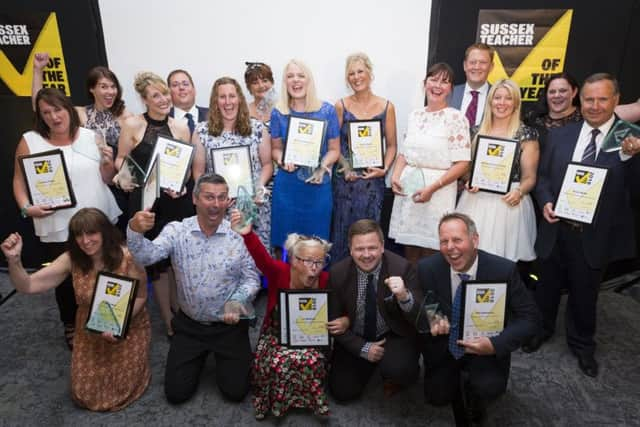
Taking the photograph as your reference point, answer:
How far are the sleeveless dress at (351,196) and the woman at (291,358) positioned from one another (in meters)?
0.95

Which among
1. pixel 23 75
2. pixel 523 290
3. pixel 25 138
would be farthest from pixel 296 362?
pixel 23 75

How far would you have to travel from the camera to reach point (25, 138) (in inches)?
125

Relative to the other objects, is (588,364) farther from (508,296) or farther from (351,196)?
(351,196)

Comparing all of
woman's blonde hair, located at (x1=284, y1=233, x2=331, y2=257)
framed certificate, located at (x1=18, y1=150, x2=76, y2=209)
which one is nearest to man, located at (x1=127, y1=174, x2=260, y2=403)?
woman's blonde hair, located at (x1=284, y1=233, x2=331, y2=257)

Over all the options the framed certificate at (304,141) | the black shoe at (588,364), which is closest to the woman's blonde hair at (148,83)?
the framed certificate at (304,141)

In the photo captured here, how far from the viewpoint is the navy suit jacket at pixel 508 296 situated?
2514mm

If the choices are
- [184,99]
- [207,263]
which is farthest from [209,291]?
[184,99]

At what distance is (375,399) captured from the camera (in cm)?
288

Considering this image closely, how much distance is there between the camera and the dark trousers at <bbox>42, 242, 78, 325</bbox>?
3.31 m

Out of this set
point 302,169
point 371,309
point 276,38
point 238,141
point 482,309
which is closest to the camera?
point 482,309

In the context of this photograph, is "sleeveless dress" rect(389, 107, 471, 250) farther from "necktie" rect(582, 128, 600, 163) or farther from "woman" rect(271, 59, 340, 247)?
"necktie" rect(582, 128, 600, 163)

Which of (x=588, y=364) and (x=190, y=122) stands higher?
(x=190, y=122)

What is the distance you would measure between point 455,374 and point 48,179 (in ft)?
9.62

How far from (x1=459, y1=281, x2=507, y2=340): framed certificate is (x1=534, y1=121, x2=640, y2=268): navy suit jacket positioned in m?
0.84
